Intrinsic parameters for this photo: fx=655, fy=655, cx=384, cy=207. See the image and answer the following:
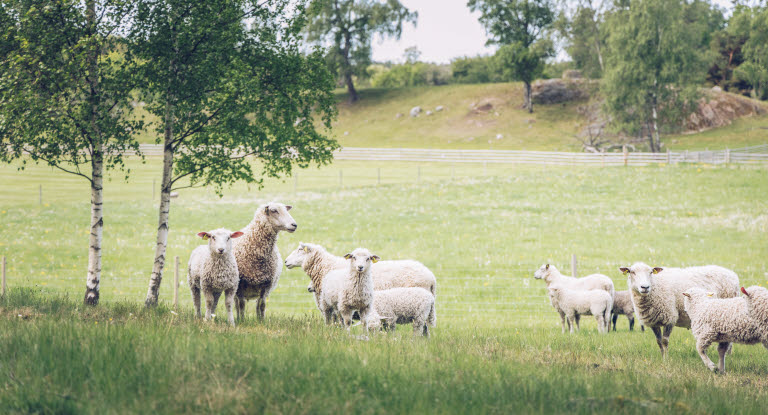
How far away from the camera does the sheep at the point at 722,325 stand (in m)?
9.55

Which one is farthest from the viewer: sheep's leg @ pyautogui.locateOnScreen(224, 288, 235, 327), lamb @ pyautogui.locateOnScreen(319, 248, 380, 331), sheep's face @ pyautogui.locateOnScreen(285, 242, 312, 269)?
sheep's face @ pyautogui.locateOnScreen(285, 242, 312, 269)

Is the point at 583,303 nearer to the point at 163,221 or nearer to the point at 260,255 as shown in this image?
the point at 260,255

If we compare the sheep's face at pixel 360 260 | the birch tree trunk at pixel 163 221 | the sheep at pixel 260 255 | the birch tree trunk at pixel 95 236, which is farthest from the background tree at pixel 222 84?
the sheep's face at pixel 360 260

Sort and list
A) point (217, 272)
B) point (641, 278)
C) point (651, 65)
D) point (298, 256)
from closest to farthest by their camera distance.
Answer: point (641, 278), point (217, 272), point (298, 256), point (651, 65)

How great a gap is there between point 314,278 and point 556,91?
2772 inches

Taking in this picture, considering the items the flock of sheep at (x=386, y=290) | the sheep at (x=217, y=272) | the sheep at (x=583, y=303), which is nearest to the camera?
the flock of sheep at (x=386, y=290)

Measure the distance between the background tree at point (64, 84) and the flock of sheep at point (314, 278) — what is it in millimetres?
2808

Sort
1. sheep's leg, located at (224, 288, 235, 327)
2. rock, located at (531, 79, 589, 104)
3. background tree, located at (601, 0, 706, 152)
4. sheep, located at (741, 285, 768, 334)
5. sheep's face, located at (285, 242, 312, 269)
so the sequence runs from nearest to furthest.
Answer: sheep, located at (741, 285, 768, 334)
sheep's leg, located at (224, 288, 235, 327)
sheep's face, located at (285, 242, 312, 269)
background tree, located at (601, 0, 706, 152)
rock, located at (531, 79, 589, 104)

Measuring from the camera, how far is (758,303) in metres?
9.46

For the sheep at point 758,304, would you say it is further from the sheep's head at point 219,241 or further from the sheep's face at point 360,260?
the sheep's head at point 219,241

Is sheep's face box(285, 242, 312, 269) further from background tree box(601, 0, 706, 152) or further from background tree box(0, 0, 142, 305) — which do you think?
background tree box(601, 0, 706, 152)

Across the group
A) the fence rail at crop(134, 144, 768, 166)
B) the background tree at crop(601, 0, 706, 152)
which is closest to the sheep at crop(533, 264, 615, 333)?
the fence rail at crop(134, 144, 768, 166)

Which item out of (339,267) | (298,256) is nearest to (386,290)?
(339,267)

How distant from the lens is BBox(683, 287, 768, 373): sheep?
9547 millimetres
